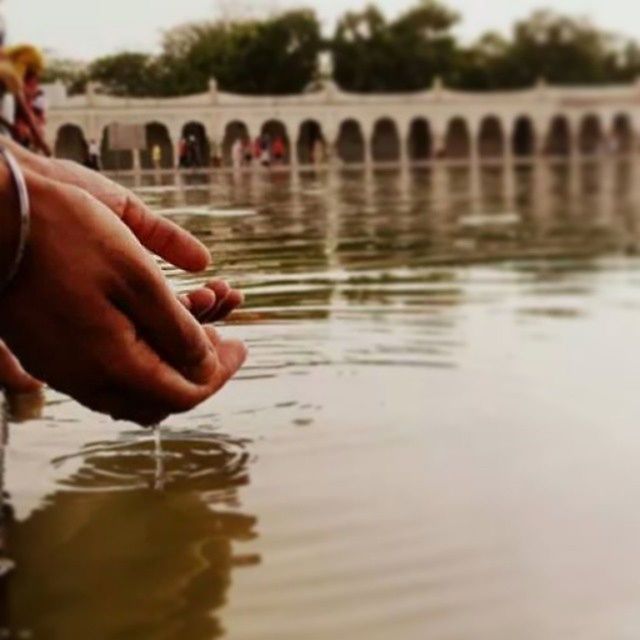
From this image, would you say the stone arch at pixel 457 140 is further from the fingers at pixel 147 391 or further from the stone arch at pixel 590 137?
the fingers at pixel 147 391

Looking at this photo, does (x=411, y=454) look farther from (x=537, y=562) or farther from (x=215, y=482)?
(x=537, y=562)

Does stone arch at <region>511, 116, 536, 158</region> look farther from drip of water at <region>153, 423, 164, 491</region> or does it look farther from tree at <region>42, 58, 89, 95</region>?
drip of water at <region>153, 423, 164, 491</region>

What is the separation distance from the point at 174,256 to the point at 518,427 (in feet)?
3.37

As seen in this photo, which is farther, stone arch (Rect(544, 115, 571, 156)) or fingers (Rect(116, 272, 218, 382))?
stone arch (Rect(544, 115, 571, 156))

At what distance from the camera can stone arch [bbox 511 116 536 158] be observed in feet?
102

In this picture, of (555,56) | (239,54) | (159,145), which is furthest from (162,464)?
(555,56)

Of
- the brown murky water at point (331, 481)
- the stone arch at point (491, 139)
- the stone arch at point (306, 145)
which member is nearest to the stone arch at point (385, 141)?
the stone arch at point (491, 139)

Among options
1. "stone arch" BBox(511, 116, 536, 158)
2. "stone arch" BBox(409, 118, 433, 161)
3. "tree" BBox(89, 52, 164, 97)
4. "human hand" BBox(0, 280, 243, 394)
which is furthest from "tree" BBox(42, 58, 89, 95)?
"stone arch" BBox(511, 116, 536, 158)

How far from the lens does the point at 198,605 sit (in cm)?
164

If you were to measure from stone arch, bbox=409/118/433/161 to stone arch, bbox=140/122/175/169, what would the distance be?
26410 mm

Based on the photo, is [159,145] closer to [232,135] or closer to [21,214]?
[232,135]

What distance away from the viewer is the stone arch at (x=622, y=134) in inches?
902

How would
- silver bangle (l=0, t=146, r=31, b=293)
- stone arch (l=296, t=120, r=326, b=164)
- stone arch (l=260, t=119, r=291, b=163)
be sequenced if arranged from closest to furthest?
silver bangle (l=0, t=146, r=31, b=293) < stone arch (l=260, t=119, r=291, b=163) < stone arch (l=296, t=120, r=326, b=164)

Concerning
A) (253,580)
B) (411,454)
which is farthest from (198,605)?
(411,454)
